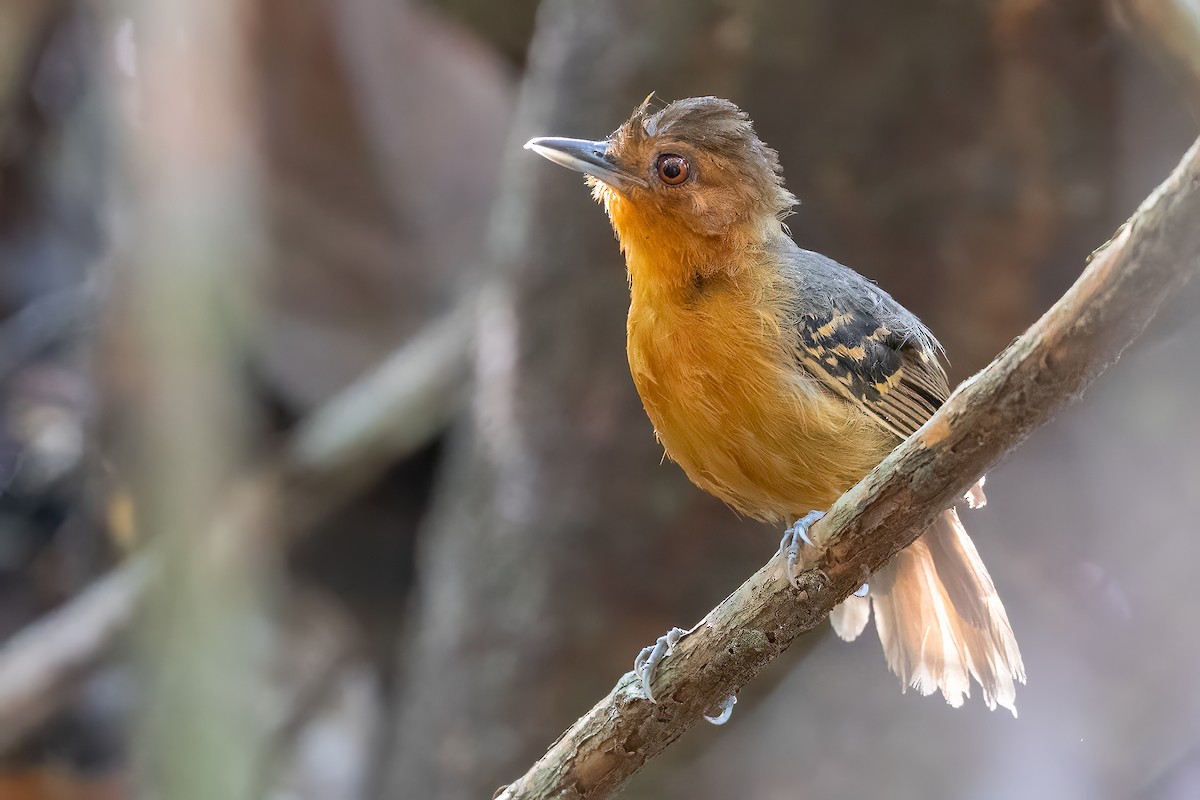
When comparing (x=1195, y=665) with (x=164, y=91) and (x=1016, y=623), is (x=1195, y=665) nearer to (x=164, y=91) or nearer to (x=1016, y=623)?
(x=1016, y=623)

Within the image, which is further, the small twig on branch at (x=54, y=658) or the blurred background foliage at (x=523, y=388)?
the small twig on branch at (x=54, y=658)

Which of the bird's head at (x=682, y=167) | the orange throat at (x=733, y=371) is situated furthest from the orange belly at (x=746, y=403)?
the bird's head at (x=682, y=167)

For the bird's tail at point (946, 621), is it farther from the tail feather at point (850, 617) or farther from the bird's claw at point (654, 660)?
the bird's claw at point (654, 660)

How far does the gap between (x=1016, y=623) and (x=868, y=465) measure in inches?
44.3

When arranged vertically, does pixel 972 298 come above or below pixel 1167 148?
above

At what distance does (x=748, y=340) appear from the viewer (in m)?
1.70

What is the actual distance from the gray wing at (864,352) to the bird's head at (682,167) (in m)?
0.17

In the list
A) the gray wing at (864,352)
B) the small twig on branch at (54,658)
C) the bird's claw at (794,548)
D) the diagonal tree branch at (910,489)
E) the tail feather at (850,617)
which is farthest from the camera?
the small twig on branch at (54,658)

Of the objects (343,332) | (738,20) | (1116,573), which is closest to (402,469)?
(343,332)

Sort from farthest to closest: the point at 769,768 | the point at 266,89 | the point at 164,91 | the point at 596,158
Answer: the point at 266,89 < the point at 164,91 < the point at 769,768 < the point at 596,158

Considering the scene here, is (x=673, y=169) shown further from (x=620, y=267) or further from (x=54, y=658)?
(x=54, y=658)

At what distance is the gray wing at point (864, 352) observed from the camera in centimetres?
174

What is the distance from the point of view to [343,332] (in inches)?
198

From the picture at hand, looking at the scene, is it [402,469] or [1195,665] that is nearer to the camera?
[1195,665]
